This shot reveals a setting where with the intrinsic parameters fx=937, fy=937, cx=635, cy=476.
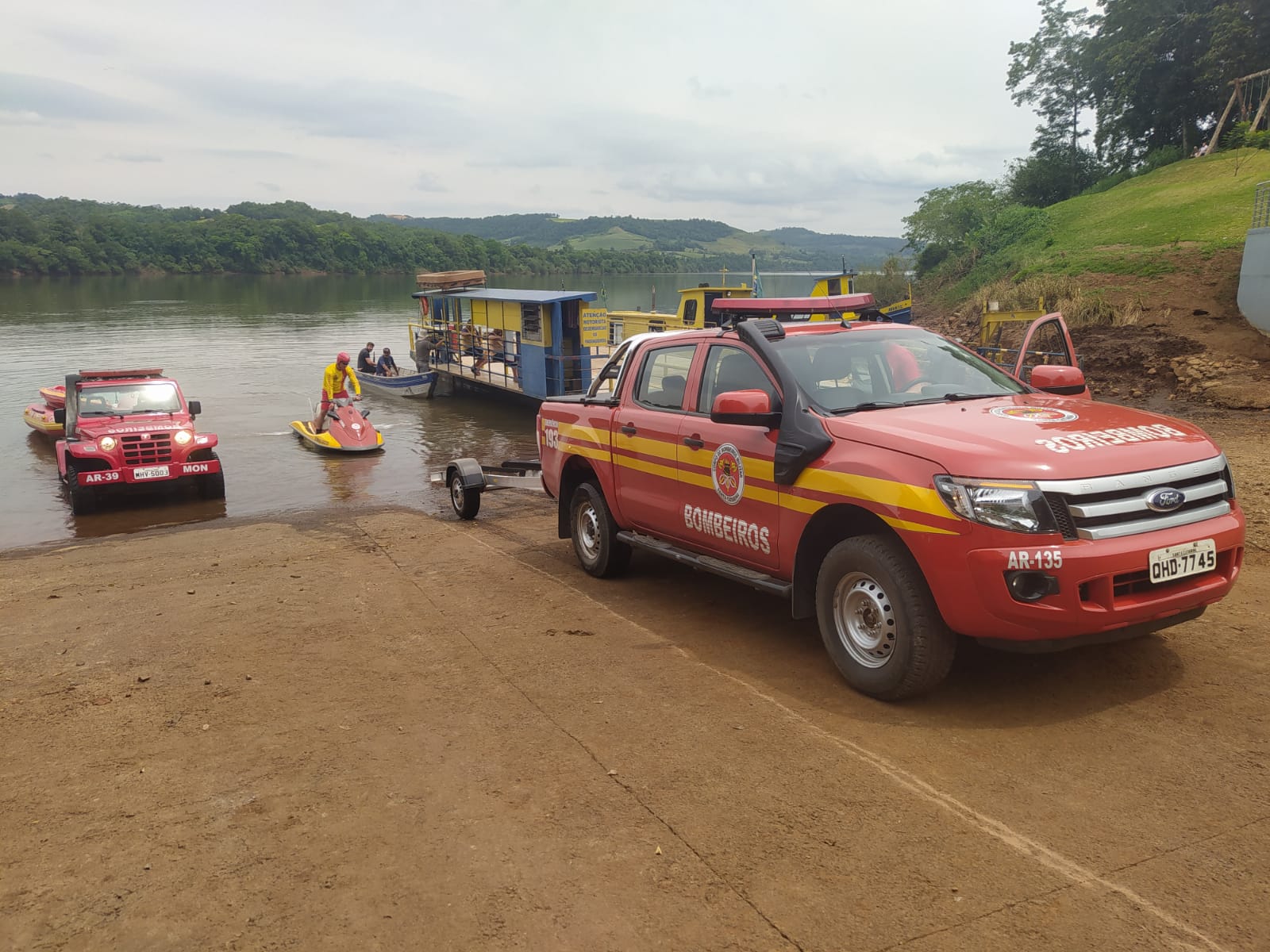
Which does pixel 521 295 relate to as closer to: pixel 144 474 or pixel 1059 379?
pixel 144 474

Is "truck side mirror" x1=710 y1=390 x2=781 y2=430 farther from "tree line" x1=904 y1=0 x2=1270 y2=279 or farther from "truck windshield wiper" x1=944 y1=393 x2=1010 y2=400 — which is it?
"tree line" x1=904 y1=0 x2=1270 y2=279

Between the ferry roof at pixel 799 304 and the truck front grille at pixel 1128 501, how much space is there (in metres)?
3.81

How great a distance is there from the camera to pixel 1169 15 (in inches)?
1594

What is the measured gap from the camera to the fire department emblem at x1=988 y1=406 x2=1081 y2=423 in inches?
188

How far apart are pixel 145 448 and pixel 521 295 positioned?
42.8ft

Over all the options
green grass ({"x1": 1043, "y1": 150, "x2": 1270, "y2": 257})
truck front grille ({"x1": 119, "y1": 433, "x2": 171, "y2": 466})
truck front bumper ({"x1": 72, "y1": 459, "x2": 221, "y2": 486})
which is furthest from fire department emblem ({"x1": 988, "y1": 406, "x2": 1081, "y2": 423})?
green grass ({"x1": 1043, "y1": 150, "x2": 1270, "y2": 257})

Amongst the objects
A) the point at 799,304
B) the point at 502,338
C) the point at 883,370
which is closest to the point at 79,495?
the point at 799,304

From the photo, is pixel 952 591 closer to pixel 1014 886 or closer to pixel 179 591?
pixel 1014 886

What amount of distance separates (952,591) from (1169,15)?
46931 millimetres

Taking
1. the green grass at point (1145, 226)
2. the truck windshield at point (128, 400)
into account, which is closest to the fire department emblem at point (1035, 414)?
the truck windshield at point (128, 400)

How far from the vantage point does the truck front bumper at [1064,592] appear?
13.3 ft

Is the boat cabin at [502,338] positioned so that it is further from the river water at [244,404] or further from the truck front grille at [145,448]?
the truck front grille at [145,448]

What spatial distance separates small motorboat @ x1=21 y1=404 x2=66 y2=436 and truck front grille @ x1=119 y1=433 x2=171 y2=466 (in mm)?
7666

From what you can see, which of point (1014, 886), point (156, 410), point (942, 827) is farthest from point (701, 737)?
point (156, 410)
